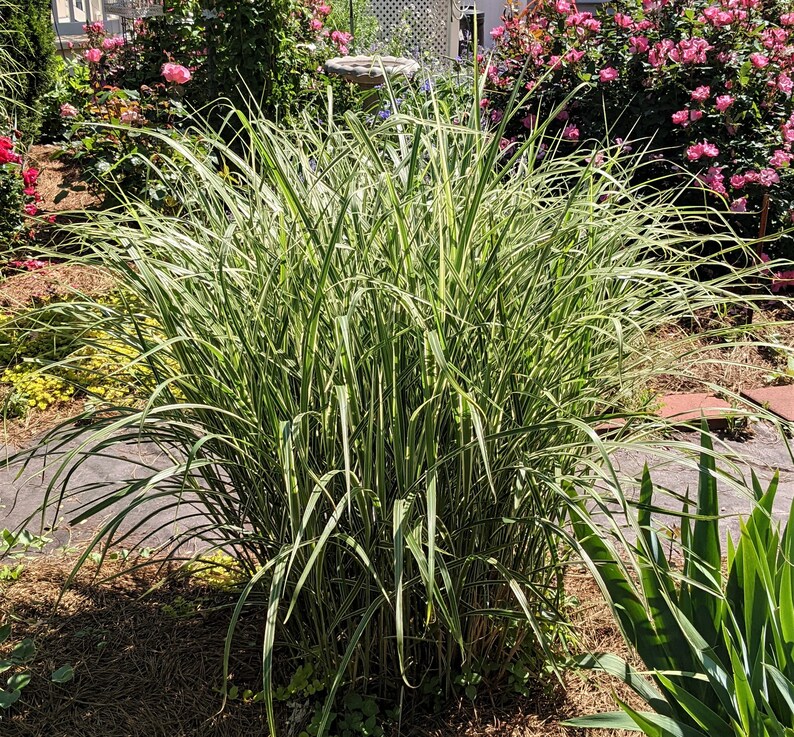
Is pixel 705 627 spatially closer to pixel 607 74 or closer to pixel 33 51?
pixel 607 74

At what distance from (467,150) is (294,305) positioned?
46 centimetres

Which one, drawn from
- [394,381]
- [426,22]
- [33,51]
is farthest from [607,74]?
[426,22]

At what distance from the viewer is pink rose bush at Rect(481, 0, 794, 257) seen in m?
4.11

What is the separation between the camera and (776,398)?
134 inches

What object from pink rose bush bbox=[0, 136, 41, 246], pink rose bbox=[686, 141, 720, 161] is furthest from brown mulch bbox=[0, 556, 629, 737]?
pink rose bush bbox=[0, 136, 41, 246]

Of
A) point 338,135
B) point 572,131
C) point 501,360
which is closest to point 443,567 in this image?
point 501,360

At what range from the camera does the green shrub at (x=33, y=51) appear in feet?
18.8

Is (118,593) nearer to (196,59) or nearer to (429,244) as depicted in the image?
(429,244)

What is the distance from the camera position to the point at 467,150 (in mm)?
1673

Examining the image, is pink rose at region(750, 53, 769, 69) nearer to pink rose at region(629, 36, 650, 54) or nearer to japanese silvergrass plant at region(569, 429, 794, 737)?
pink rose at region(629, 36, 650, 54)

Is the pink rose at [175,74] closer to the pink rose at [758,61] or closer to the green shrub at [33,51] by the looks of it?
the green shrub at [33,51]

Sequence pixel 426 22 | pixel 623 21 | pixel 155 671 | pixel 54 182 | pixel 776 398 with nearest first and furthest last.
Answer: pixel 155 671 < pixel 776 398 < pixel 623 21 < pixel 54 182 < pixel 426 22

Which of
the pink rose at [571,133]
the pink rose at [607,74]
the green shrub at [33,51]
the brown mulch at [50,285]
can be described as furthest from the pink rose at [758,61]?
the green shrub at [33,51]

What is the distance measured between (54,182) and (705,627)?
224 inches
